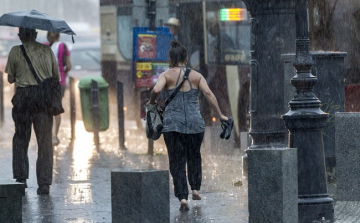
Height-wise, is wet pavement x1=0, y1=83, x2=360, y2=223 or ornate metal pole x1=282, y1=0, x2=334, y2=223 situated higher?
ornate metal pole x1=282, y1=0, x2=334, y2=223

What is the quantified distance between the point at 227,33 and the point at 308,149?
8456mm

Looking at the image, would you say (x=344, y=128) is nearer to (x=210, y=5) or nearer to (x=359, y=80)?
(x=359, y=80)

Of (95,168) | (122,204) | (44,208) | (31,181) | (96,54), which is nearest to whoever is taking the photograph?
(122,204)

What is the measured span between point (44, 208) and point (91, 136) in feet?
30.5

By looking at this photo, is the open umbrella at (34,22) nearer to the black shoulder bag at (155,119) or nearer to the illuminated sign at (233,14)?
the black shoulder bag at (155,119)

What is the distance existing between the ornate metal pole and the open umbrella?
333 centimetres

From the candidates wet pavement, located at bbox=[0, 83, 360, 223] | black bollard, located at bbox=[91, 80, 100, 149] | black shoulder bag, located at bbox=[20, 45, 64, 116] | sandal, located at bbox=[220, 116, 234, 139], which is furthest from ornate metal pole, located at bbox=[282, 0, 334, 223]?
black bollard, located at bbox=[91, 80, 100, 149]

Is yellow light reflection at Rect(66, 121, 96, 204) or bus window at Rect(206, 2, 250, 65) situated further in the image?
bus window at Rect(206, 2, 250, 65)

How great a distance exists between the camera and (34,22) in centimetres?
1154

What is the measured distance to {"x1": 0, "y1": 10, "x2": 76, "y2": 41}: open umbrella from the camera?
11.5m

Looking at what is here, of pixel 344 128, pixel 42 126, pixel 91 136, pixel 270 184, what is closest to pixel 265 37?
pixel 344 128

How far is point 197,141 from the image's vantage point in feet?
34.0

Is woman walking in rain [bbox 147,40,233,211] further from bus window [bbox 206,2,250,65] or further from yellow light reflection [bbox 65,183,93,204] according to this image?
bus window [bbox 206,2,250,65]

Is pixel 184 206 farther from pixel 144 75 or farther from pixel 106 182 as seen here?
pixel 144 75
